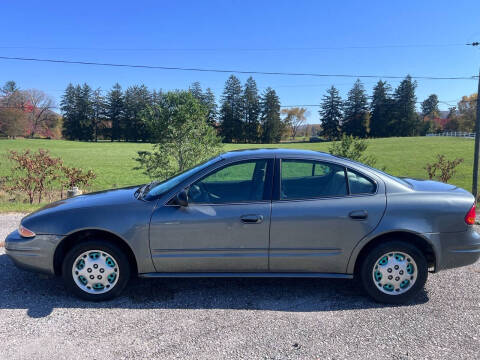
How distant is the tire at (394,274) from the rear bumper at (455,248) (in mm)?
177

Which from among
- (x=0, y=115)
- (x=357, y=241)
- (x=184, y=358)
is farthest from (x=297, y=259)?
(x=0, y=115)

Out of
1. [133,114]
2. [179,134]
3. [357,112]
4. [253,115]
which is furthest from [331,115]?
[179,134]

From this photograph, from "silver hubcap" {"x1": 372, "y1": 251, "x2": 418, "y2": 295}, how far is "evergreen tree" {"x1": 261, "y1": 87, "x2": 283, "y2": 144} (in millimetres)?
84372

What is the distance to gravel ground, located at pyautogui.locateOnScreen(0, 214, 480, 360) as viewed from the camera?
2.63 m

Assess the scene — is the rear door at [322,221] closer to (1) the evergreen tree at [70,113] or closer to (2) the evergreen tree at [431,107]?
(1) the evergreen tree at [70,113]

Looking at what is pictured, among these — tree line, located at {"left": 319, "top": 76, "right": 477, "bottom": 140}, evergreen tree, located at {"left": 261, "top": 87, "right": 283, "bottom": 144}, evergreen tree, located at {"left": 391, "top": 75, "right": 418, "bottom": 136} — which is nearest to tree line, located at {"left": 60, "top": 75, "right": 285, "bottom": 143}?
evergreen tree, located at {"left": 261, "top": 87, "right": 283, "bottom": 144}

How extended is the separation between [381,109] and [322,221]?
89.2m

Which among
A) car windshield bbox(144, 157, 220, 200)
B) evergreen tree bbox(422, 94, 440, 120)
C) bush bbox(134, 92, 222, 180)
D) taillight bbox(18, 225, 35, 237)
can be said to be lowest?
taillight bbox(18, 225, 35, 237)

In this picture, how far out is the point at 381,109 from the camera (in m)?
→ 83.6

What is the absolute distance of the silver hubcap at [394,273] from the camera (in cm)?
339

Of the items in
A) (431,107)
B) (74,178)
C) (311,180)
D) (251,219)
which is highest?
(431,107)

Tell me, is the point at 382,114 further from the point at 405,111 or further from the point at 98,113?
the point at 98,113

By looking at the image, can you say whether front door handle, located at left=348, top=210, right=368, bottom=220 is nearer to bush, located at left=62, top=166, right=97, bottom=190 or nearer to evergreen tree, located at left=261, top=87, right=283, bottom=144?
bush, located at left=62, top=166, right=97, bottom=190

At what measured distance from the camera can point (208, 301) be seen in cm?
345
